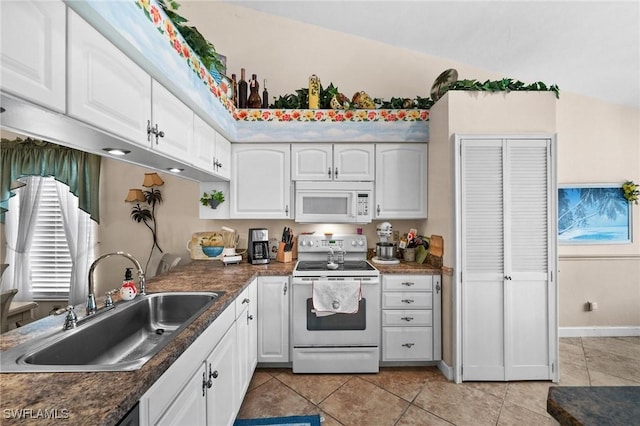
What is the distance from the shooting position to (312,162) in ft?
9.36

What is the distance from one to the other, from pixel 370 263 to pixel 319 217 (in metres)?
0.70

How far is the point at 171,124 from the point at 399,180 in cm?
210

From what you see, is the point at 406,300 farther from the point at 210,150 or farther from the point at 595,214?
the point at 595,214

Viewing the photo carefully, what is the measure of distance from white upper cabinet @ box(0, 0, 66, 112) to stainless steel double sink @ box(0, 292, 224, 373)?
0.83 metres

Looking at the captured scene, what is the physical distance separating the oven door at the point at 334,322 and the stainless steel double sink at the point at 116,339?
908 mm

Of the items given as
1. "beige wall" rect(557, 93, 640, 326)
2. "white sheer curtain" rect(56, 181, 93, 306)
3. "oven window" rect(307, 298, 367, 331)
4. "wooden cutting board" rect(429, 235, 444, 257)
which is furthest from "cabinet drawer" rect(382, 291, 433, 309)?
"white sheer curtain" rect(56, 181, 93, 306)

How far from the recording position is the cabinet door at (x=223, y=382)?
1.37 m

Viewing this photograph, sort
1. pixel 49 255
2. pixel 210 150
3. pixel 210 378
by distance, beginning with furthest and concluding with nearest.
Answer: pixel 210 150, pixel 49 255, pixel 210 378

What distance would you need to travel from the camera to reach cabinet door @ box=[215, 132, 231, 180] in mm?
2448

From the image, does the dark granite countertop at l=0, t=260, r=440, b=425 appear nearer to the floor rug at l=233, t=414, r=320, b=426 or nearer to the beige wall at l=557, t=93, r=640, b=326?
the floor rug at l=233, t=414, r=320, b=426

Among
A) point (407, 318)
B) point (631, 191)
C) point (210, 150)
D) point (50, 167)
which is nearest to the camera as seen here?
point (50, 167)

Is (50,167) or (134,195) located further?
(134,195)

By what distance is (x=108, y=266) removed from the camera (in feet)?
10.0

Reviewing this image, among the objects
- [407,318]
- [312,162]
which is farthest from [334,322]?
[312,162]
